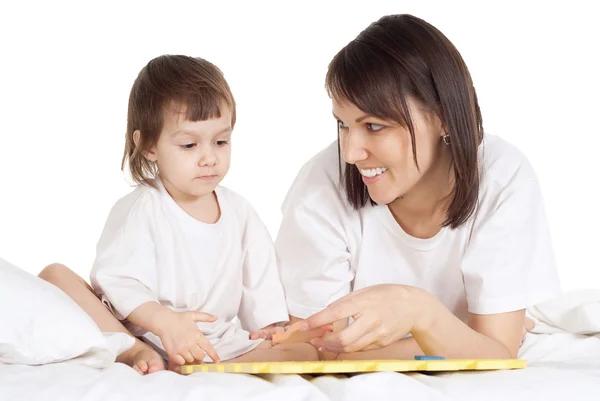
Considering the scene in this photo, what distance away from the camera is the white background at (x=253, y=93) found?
420cm

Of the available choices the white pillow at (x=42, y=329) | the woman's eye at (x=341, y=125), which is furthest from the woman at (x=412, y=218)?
the white pillow at (x=42, y=329)

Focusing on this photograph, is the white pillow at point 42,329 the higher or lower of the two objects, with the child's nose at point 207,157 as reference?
lower

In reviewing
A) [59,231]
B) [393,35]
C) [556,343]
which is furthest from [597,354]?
[59,231]

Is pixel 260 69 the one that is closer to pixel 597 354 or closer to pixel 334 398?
pixel 597 354

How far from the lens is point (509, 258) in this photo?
2.39 metres

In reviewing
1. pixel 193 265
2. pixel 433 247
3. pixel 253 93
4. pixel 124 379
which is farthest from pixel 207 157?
pixel 253 93

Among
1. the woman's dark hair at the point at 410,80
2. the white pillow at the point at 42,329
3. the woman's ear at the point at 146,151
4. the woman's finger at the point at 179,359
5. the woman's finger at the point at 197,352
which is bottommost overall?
the woman's finger at the point at 179,359

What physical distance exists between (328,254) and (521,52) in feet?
7.64

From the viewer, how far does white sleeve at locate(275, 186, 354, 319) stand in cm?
257

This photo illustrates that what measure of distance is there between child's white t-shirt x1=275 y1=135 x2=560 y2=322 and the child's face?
27 centimetres

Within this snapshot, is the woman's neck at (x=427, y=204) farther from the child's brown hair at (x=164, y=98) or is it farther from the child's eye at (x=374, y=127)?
the child's brown hair at (x=164, y=98)

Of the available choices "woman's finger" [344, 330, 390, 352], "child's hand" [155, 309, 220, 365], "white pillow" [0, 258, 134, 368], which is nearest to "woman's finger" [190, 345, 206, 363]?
"child's hand" [155, 309, 220, 365]

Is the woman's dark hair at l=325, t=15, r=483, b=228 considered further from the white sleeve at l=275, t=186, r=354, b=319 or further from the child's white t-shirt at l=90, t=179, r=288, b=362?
the child's white t-shirt at l=90, t=179, r=288, b=362

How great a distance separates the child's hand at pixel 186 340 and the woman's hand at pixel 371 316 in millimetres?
293
